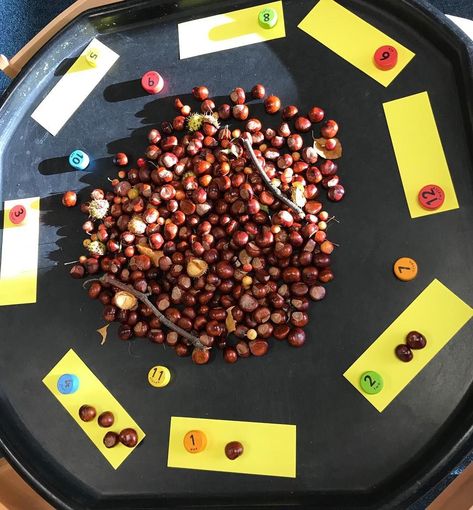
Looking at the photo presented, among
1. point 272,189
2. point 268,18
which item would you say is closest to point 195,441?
point 272,189

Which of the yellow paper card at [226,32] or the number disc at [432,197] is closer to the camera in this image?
the number disc at [432,197]

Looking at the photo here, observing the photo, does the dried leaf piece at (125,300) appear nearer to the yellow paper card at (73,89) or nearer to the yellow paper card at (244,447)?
the yellow paper card at (244,447)

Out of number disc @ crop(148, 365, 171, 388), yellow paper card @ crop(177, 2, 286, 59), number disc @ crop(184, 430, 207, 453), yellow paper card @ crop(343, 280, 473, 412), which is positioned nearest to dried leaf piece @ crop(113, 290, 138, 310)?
number disc @ crop(148, 365, 171, 388)

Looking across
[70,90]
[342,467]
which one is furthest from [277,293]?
[70,90]

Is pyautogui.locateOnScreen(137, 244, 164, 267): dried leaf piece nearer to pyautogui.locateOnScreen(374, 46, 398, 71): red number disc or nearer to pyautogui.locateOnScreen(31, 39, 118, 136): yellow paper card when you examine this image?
pyautogui.locateOnScreen(31, 39, 118, 136): yellow paper card

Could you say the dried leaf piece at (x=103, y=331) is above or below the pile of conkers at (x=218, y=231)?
below

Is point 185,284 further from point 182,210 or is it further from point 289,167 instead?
point 289,167

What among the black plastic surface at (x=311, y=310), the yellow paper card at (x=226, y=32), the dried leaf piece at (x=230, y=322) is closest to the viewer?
the black plastic surface at (x=311, y=310)

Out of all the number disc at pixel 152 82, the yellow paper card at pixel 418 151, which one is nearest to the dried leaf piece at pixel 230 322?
the yellow paper card at pixel 418 151
